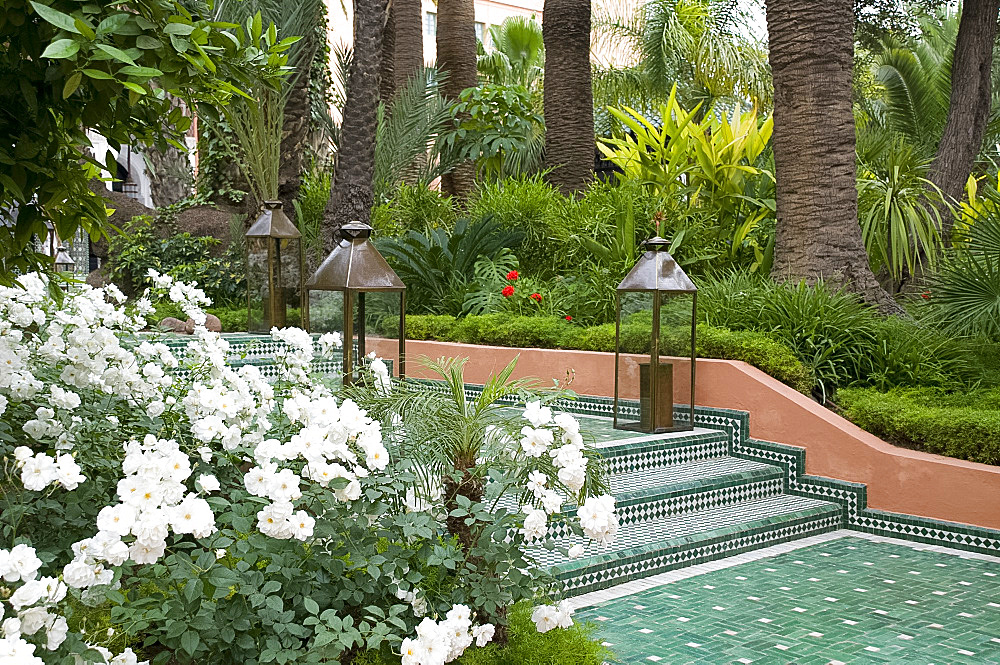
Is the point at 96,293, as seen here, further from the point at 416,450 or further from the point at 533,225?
the point at 533,225

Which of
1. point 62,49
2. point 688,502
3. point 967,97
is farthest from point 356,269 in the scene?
point 967,97

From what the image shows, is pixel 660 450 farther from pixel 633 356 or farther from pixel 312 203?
pixel 312 203

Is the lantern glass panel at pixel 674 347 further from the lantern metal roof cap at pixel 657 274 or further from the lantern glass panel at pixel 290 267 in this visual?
the lantern glass panel at pixel 290 267

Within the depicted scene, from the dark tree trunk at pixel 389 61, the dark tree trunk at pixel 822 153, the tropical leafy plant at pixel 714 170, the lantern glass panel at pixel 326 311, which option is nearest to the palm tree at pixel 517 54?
the dark tree trunk at pixel 389 61

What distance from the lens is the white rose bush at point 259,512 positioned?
221 cm

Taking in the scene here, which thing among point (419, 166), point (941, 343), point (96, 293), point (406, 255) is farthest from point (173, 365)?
point (419, 166)

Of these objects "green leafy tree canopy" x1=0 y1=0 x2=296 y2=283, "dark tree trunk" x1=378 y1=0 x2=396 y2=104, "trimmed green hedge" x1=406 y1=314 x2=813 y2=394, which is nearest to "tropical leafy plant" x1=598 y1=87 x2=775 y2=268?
"trimmed green hedge" x1=406 y1=314 x2=813 y2=394

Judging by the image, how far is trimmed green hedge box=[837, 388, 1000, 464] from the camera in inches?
213

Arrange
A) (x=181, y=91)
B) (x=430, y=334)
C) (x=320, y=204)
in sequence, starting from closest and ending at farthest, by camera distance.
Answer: (x=181, y=91) < (x=430, y=334) < (x=320, y=204)

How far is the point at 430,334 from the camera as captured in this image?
29.6 ft

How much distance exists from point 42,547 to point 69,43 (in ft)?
5.16

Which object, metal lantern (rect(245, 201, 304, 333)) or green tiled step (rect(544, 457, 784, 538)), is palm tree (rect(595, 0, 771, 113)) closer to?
metal lantern (rect(245, 201, 304, 333))

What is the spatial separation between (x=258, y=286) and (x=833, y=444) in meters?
5.69

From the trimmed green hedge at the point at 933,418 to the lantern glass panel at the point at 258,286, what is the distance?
545 cm
